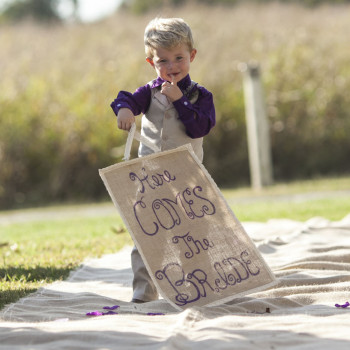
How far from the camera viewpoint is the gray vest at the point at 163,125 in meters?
3.65

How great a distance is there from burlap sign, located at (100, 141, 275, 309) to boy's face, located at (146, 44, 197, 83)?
1.24 ft

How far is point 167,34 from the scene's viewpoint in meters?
3.54

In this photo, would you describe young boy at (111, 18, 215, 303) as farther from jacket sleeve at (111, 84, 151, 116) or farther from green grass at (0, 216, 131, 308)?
green grass at (0, 216, 131, 308)

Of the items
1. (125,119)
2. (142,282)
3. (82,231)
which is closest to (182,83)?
(125,119)

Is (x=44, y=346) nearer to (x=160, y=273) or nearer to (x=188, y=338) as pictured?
(x=188, y=338)

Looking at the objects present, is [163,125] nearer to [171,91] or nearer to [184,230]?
[171,91]

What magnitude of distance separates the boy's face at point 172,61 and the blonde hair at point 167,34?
1.1 inches

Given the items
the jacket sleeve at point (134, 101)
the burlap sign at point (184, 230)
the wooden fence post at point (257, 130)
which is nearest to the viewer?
the burlap sign at point (184, 230)

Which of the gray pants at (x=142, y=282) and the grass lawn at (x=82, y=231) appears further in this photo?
the grass lawn at (x=82, y=231)

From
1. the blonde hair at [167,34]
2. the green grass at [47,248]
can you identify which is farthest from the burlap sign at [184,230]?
the green grass at [47,248]

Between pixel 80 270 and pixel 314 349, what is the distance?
243 cm

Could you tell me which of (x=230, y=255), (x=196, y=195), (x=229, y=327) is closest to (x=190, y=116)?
(x=196, y=195)

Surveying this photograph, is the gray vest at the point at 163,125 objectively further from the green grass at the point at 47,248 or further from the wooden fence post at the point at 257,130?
the wooden fence post at the point at 257,130

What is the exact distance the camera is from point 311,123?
12.9m
